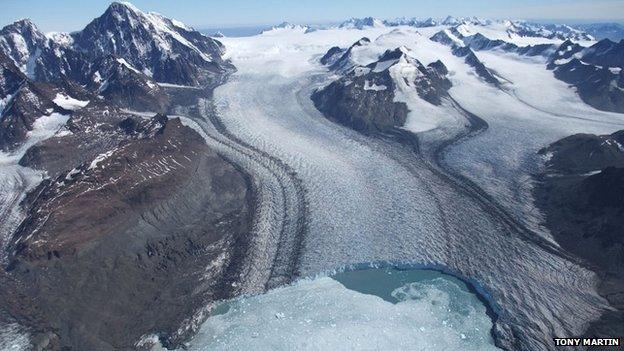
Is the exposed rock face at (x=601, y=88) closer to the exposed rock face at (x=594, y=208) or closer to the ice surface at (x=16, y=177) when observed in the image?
the exposed rock face at (x=594, y=208)

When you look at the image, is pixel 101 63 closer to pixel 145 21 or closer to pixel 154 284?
pixel 145 21

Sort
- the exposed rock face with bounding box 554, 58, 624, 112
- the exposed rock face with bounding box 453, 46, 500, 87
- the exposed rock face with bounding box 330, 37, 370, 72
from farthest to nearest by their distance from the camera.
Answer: the exposed rock face with bounding box 330, 37, 370, 72 → the exposed rock face with bounding box 453, 46, 500, 87 → the exposed rock face with bounding box 554, 58, 624, 112

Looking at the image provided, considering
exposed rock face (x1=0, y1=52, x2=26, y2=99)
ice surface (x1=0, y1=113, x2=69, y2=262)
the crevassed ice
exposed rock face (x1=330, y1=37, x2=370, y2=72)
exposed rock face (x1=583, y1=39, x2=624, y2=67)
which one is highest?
exposed rock face (x1=583, y1=39, x2=624, y2=67)

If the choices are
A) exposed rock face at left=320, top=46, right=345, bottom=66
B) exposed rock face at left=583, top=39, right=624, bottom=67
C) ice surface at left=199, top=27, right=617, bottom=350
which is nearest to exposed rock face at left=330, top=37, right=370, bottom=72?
exposed rock face at left=320, top=46, right=345, bottom=66

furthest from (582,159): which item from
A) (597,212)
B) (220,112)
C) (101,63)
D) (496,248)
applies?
(101,63)

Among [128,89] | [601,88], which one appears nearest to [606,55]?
[601,88]

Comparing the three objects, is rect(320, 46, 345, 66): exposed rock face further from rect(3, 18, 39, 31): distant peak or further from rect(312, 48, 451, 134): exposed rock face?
rect(3, 18, 39, 31): distant peak
